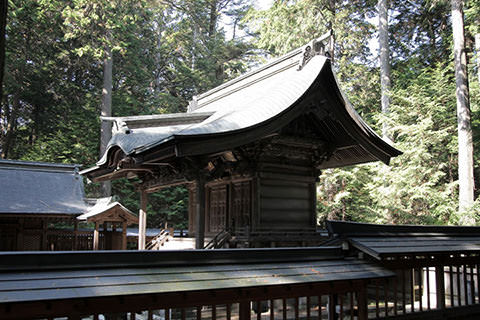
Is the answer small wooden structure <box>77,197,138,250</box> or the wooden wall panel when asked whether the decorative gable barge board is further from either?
small wooden structure <box>77,197,138,250</box>

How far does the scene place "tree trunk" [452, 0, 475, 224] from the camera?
14984mm

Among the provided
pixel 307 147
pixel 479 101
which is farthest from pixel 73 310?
pixel 479 101

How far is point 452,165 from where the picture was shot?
19078mm

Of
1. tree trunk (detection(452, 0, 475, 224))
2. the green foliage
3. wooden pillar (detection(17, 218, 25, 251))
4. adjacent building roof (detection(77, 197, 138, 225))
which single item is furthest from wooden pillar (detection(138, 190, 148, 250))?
the green foliage

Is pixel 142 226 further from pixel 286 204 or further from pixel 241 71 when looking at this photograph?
pixel 241 71

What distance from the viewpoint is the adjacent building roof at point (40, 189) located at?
16641mm

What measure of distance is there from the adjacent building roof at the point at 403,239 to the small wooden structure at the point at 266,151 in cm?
275

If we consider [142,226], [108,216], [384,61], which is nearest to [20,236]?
[108,216]

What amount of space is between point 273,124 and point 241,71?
2458 centimetres

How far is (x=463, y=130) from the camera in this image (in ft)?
51.2

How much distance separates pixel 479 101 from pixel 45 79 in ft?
84.1

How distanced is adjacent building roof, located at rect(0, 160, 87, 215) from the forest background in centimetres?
624

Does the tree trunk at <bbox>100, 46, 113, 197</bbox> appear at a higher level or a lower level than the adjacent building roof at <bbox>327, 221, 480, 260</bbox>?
higher

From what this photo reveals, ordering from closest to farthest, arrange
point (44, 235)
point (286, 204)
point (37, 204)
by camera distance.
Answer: point (286, 204) → point (37, 204) → point (44, 235)
